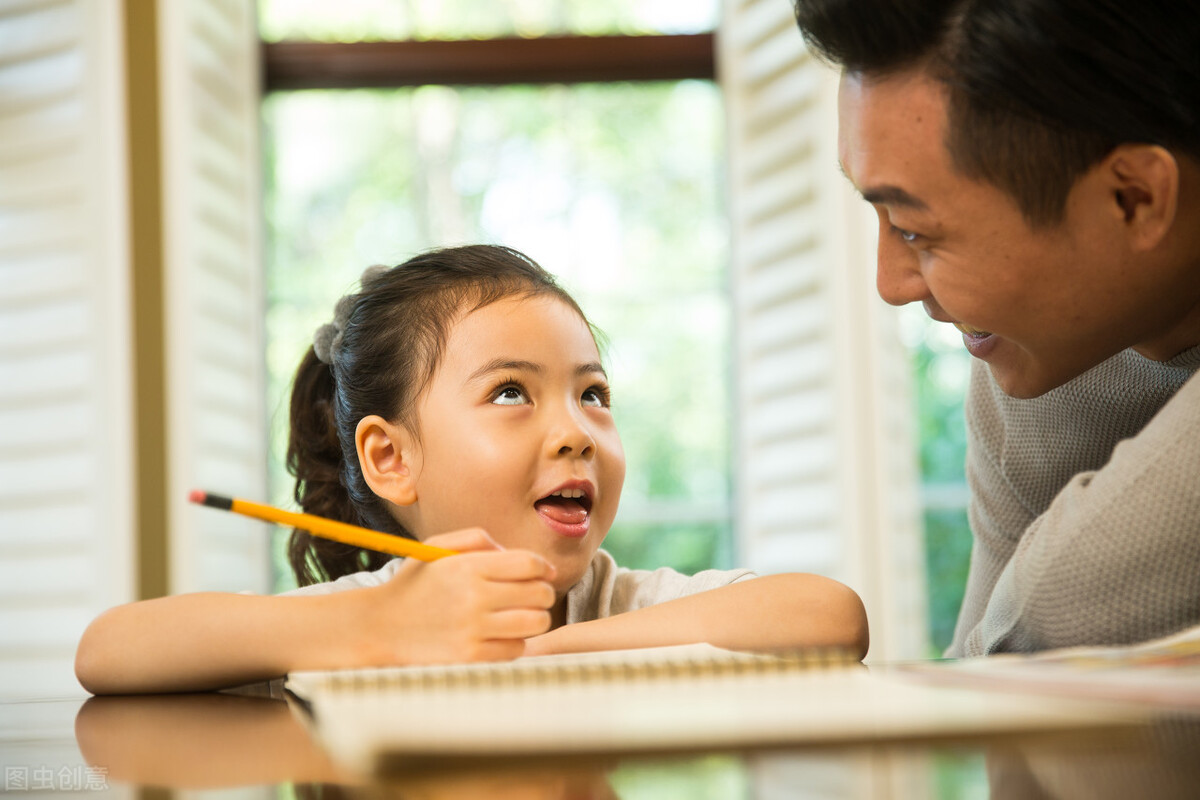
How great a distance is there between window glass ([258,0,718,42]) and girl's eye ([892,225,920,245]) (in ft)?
6.30

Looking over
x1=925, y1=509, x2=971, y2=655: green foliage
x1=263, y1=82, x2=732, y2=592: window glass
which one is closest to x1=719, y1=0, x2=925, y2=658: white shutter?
x1=263, y1=82, x2=732, y2=592: window glass

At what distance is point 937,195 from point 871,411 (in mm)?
1479

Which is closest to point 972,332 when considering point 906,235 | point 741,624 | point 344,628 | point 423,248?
point 906,235

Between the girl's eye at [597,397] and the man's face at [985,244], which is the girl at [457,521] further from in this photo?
the man's face at [985,244]

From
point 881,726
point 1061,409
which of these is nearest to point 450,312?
point 1061,409

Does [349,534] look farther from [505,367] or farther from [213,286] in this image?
[213,286]

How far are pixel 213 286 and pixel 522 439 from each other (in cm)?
152

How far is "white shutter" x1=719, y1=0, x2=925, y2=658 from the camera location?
230 cm

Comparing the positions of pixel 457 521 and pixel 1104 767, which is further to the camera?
pixel 457 521

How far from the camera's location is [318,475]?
1496 mm

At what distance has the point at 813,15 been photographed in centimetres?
93

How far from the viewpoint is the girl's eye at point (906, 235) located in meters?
0.93

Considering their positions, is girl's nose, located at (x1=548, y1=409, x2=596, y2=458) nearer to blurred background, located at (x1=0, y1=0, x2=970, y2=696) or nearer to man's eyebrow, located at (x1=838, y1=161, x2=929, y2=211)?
man's eyebrow, located at (x1=838, y1=161, x2=929, y2=211)

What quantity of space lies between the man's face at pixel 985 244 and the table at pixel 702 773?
1.65 ft
